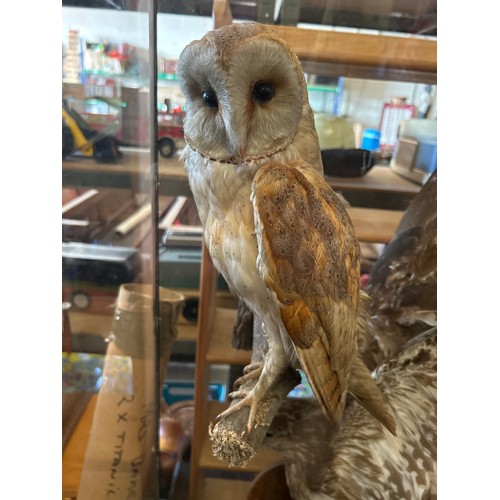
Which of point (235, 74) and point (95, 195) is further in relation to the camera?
point (95, 195)

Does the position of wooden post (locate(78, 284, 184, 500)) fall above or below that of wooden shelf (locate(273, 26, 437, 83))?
below

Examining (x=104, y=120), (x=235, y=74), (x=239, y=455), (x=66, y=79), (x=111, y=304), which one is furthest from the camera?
(x=111, y=304)

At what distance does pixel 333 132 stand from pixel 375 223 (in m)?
0.27

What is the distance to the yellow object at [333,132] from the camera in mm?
978

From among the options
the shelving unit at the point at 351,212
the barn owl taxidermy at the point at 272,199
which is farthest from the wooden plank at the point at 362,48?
the barn owl taxidermy at the point at 272,199

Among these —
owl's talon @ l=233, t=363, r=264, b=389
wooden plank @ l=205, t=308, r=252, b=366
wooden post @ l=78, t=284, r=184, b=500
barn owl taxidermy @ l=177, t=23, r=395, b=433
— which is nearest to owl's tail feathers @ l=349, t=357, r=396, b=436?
barn owl taxidermy @ l=177, t=23, r=395, b=433

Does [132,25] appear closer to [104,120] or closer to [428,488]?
[104,120]

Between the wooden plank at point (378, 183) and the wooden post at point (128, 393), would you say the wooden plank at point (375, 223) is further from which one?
the wooden post at point (128, 393)

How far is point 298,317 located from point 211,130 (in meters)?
0.28

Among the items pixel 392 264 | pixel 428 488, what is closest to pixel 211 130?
pixel 392 264

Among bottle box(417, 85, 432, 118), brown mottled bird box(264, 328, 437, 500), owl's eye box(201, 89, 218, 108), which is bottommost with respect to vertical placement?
brown mottled bird box(264, 328, 437, 500)

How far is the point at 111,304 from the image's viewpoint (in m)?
1.11

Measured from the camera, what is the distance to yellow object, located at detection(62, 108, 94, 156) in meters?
0.91

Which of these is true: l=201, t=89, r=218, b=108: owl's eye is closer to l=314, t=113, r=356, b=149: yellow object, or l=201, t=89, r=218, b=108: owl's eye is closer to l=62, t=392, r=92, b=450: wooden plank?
l=314, t=113, r=356, b=149: yellow object
